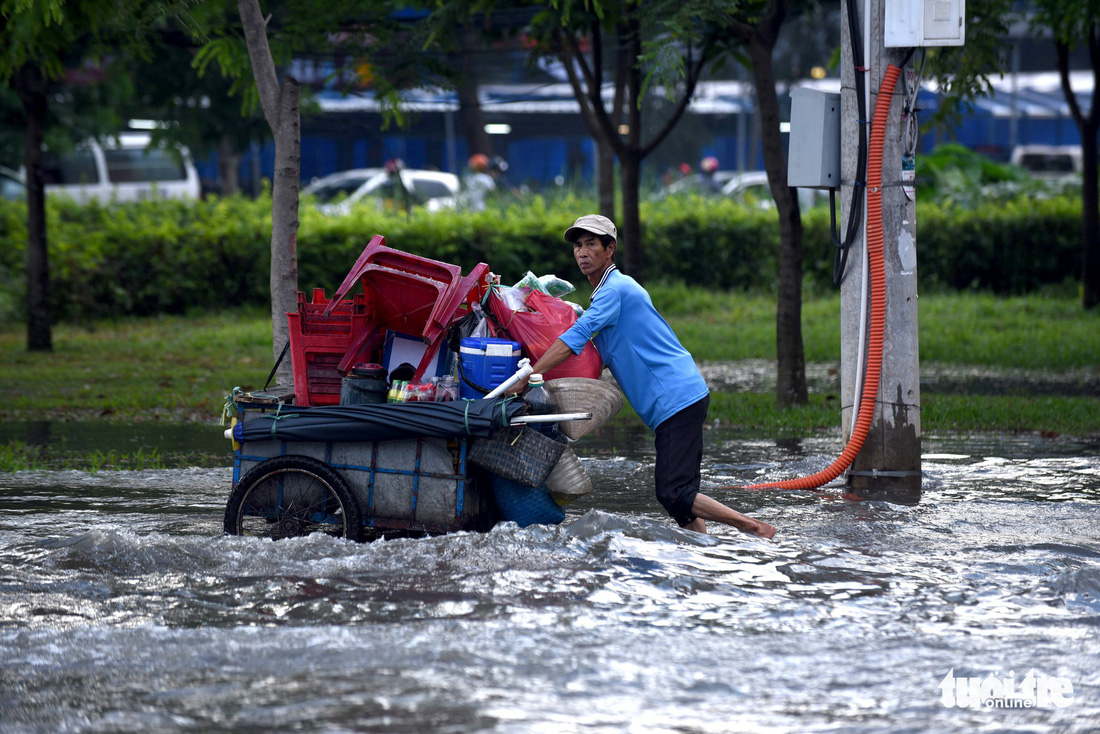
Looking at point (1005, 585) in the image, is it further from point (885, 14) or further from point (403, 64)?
point (403, 64)

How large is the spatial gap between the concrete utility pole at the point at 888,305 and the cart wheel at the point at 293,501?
3372 mm

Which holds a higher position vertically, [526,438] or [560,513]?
[526,438]

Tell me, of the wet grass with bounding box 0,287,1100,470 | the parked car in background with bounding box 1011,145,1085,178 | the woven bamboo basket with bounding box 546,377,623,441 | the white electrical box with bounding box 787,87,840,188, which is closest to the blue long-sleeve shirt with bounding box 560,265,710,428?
the woven bamboo basket with bounding box 546,377,623,441

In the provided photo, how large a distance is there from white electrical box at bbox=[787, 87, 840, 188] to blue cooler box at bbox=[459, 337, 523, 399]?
2649 mm

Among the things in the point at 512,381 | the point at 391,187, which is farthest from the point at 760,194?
the point at 512,381

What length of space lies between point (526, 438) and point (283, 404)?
1287mm

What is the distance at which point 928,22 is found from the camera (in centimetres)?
734

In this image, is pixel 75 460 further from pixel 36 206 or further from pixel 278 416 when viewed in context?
pixel 36 206

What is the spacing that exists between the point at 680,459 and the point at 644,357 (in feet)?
1.81

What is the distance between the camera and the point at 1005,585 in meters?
5.62

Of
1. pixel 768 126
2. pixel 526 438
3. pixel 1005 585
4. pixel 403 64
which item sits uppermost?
pixel 403 64

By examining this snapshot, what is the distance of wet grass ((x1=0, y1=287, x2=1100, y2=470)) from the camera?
10.4 m

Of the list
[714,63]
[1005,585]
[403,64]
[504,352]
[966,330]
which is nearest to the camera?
[1005,585]

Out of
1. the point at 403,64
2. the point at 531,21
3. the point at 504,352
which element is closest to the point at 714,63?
the point at 531,21
